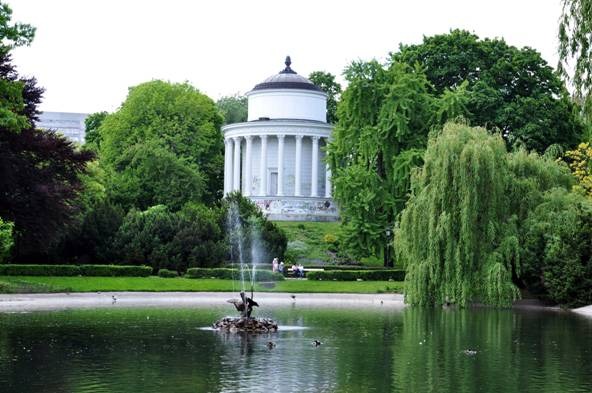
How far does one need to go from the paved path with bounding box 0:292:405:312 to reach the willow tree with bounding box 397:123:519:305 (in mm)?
2540

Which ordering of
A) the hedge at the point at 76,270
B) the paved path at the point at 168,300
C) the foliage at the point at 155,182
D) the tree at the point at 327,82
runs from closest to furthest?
the paved path at the point at 168,300, the hedge at the point at 76,270, the foliage at the point at 155,182, the tree at the point at 327,82

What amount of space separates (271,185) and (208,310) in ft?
135

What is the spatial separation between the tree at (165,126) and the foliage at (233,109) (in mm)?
28315

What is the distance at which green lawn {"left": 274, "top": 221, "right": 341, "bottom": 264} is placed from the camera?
6506 cm

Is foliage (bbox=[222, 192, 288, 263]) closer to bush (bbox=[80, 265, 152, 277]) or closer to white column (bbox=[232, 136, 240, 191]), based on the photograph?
bush (bbox=[80, 265, 152, 277])

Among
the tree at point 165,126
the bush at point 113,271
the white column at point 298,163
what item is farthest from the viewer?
the tree at point 165,126

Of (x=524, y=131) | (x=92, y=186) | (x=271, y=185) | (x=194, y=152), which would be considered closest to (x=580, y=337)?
(x=524, y=131)

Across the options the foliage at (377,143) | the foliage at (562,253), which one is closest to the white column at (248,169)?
the foliage at (377,143)

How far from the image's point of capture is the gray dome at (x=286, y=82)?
3240 inches

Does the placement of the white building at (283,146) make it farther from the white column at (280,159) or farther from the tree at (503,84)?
the tree at (503,84)

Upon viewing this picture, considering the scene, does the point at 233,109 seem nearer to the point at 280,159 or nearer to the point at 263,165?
the point at 263,165

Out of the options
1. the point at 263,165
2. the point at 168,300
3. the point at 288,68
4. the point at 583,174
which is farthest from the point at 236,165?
the point at 168,300

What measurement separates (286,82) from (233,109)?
39.1 metres

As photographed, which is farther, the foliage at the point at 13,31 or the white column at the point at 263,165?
the white column at the point at 263,165
